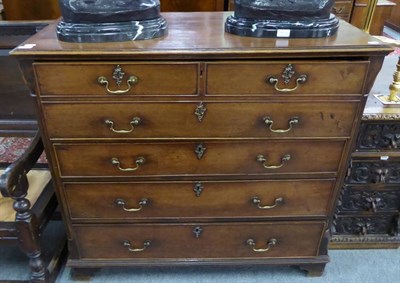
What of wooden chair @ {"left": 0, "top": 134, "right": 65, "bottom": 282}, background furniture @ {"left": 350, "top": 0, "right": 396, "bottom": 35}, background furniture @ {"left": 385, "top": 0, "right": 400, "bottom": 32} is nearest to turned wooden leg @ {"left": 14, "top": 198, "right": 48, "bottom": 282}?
wooden chair @ {"left": 0, "top": 134, "right": 65, "bottom": 282}

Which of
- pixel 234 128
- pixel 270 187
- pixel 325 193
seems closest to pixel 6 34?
pixel 234 128

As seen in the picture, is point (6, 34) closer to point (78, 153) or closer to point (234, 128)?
point (78, 153)

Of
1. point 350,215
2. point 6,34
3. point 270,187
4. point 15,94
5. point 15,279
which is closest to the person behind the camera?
point 270,187

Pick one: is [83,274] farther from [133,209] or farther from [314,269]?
[314,269]

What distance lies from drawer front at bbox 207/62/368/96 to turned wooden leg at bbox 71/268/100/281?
0.95 metres

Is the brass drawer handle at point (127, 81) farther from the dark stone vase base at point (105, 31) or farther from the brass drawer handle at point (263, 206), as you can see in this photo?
the brass drawer handle at point (263, 206)

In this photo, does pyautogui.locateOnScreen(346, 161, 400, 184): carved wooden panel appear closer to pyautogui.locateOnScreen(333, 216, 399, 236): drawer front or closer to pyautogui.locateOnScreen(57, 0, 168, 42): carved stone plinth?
pyautogui.locateOnScreen(333, 216, 399, 236): drawer front

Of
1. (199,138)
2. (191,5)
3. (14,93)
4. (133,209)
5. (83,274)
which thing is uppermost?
(191,5)

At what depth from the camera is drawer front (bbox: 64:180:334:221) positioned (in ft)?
4.20

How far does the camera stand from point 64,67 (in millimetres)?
1036

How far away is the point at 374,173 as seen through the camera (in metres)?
1.50

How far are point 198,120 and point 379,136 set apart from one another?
776 millimetres

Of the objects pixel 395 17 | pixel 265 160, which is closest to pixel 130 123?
pixel 265 160

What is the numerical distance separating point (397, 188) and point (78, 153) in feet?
4.37
